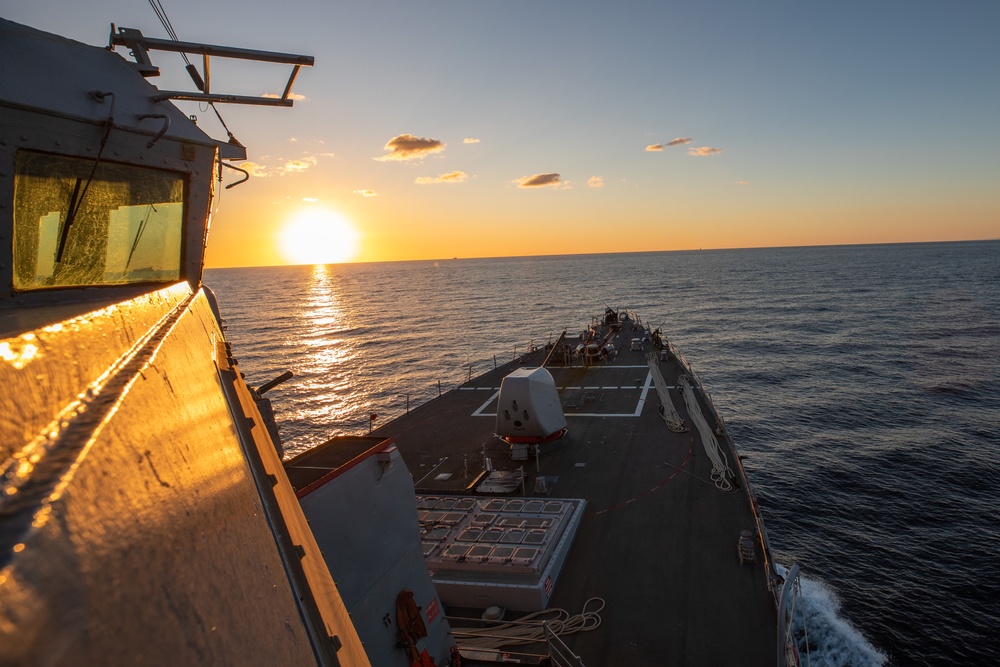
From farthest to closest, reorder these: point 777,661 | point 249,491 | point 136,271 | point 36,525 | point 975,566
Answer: point 975,566 → point 777,661 → point 136,271 → point 249,491 → point 36,525

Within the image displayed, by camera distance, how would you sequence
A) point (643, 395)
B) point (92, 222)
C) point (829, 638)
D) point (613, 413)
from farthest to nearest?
1. point (643, 395)
2. point (613, 413)
3. point (829, 638)
4. point (92, 222)

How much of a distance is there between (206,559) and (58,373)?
21.9 inches

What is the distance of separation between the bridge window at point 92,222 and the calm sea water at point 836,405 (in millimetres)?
16239

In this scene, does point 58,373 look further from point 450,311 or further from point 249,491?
point 450,311

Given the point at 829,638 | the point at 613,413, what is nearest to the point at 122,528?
the point at 829,638

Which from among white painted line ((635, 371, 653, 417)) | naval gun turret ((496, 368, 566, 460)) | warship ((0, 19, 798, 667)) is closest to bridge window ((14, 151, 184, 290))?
warship ((0, 19, 798, 667))

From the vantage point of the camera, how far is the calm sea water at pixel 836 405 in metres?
23.4

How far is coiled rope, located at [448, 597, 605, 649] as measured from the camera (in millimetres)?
13750

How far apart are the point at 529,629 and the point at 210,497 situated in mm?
14330

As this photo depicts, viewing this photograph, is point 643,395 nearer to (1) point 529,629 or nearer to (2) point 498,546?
(2) point 498,546

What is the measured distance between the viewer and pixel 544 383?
26391 millimetres

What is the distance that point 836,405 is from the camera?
45562 mm

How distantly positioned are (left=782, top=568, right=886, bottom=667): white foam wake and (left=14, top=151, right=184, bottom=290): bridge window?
21142mm

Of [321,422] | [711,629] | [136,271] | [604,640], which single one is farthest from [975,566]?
[321,422]
